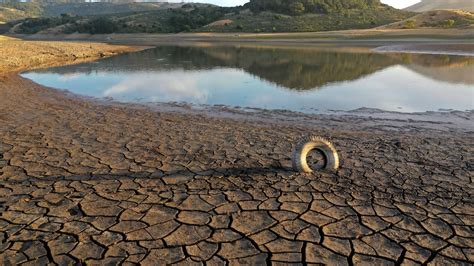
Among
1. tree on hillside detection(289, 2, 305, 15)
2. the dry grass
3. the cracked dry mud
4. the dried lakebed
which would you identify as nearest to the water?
the dry grass

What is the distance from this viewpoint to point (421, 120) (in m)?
10.7

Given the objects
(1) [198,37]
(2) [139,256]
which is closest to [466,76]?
(2) [139,256]

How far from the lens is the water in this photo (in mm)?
13633

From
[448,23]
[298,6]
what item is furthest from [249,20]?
[448,23]

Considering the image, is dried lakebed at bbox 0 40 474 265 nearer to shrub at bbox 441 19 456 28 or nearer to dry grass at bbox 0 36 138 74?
dry grass at bbox 0 36 138 74

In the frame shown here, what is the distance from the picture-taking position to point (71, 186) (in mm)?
5238

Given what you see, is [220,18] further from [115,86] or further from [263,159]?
[263,159]

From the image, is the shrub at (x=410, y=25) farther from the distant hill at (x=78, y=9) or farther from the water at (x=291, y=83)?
the distant hill at (x=78, y=9)

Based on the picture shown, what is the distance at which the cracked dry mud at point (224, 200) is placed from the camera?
373 centimetres

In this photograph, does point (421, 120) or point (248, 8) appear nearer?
point (421, 120)

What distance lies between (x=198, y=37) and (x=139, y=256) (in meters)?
62.2

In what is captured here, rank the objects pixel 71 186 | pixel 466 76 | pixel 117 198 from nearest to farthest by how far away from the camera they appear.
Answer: pixel 117 198
pixel 71 186
pixel 466 76

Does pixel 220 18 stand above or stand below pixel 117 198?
above

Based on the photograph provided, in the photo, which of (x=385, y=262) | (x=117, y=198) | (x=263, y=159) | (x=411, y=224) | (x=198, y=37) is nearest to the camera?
(x=385, y=262)
